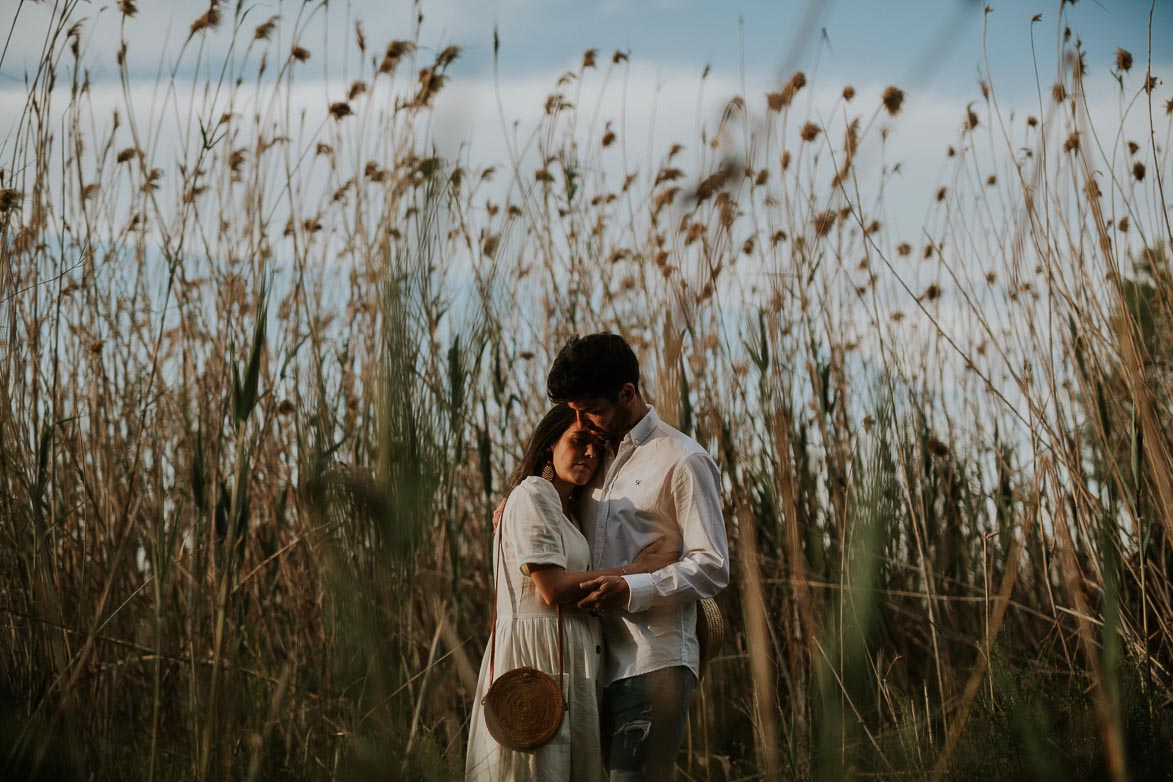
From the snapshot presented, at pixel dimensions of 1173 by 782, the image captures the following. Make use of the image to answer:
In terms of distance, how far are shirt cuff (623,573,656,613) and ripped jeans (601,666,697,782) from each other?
0.14 m

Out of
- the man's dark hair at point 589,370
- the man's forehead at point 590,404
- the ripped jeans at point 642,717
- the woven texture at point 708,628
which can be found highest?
the man's dark hair at point 589,370

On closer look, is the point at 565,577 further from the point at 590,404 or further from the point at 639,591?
the point at 590,404

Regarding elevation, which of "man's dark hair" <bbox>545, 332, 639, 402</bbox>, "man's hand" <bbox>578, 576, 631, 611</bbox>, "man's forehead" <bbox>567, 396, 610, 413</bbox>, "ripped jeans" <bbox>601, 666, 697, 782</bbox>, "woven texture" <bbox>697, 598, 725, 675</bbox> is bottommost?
"ripped jeans" <bbox>601, 666, 697, 782</bbox>

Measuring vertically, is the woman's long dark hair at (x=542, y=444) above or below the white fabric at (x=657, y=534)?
above

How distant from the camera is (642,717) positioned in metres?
1.80

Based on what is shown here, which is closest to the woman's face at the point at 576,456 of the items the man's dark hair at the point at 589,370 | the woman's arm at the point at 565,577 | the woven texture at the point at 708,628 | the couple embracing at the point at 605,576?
the couple embracing at the point at 605,576

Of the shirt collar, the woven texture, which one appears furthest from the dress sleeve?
the woven texture

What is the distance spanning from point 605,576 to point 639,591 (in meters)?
0.07

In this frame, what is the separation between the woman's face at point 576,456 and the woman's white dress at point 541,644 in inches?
3.9

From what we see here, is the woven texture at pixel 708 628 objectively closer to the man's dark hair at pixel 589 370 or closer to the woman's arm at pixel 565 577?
the woman's arm at pixel 565 577

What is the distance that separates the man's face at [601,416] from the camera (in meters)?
1.94

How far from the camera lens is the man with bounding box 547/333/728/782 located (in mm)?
1771

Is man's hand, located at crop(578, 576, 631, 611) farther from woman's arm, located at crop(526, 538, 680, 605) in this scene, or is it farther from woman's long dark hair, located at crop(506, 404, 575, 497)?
woman's long dark hair, located at crop(506, 404, 575, 497)

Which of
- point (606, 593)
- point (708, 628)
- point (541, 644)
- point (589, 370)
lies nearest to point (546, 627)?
point (541, 644)
